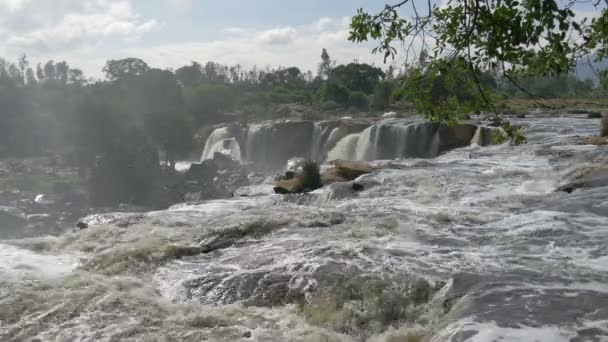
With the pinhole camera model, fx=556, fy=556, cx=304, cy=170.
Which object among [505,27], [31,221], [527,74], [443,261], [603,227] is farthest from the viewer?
[31,221]

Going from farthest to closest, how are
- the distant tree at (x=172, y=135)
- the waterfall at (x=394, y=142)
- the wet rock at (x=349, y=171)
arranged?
the distant tree at (x=172, y=135) → the waterfall at (x=394, y=142) → the wet rock at (x=349, y=171)

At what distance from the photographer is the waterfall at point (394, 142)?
2152 centimetres

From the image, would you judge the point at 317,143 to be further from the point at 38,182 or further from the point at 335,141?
the point at 38,182

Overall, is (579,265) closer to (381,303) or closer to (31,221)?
(381,303)

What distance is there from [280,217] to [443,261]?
3.45 metres

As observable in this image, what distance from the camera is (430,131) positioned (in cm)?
2155

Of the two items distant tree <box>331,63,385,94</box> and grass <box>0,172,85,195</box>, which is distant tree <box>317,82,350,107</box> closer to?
distant tree <box>331,63,385,94</box>

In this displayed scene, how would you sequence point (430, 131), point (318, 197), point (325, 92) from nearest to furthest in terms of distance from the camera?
1. point (318, 197)
2. point (430, 131)
3. point (325, 92)

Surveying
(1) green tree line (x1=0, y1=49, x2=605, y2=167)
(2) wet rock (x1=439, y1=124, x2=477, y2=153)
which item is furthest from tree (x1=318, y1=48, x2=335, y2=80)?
(2) wet rock (x1=439, y1=124, x2=477, y2=153)

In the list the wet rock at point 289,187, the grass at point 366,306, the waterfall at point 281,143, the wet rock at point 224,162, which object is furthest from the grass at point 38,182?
the grass at point 366,306

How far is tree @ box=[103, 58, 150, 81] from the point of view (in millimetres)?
61000

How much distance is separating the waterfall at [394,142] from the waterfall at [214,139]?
1492 cm

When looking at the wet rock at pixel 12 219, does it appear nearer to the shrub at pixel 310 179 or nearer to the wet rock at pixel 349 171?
the wet rock at pixel 349 171

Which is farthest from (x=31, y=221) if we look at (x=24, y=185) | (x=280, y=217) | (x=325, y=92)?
(x=325, y=92)
